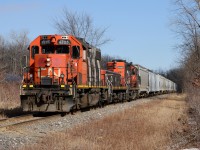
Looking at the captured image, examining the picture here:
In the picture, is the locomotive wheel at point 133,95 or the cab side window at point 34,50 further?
the locomotive wheel at point 133,95

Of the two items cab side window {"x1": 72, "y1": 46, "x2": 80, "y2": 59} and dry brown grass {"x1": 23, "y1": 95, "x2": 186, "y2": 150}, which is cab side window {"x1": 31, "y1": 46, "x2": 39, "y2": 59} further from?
dry brown grass {"x1": 23, "y1": 95, "x2": 186, "y2": 150}

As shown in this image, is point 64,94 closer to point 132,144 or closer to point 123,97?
point 132,144

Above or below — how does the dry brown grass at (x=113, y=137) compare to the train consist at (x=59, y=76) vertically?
below

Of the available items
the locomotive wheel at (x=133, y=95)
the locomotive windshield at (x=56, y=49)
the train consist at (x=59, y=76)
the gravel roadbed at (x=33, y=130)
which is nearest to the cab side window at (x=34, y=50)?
the train consist at (x=59, y=76)

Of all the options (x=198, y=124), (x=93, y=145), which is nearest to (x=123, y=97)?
(x=198, y=124)

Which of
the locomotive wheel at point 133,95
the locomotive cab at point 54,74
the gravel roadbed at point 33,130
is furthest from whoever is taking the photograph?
the locomotive wheel at point 133,95

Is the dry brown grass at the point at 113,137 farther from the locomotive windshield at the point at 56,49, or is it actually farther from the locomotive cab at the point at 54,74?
the locomotive windshield at the point at 56,49

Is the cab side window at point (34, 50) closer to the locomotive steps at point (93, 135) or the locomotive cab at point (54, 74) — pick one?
the locomotive cab at point (54, 74)

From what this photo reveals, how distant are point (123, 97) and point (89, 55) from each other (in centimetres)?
1182

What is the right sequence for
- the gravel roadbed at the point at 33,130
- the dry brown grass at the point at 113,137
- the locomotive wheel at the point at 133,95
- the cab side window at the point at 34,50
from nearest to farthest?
the dry brown grass at the point at 113,137, the gravel roadbed at the point at 33,130, the cab side window at the point at 34,50, the locomotive wheel at the point at 133,95

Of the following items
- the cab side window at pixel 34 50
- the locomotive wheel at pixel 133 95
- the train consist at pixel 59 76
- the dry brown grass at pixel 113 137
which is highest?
the cab side window at pixel 34 50

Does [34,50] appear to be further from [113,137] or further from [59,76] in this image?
[113,137]

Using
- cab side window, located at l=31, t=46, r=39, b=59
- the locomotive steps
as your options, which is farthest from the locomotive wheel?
the locomotive steps

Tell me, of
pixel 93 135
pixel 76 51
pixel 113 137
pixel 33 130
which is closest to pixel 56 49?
pixel 76 51
